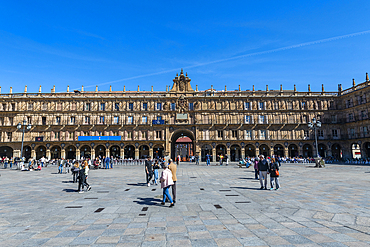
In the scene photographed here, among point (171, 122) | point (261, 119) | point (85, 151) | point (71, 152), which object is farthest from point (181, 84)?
point (71, 152)

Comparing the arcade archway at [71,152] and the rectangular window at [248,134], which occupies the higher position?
the rectangular window at [248,134]

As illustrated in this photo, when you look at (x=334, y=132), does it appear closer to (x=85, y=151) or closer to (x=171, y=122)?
(x=171, y=122)

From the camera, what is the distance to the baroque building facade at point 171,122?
44750 millimetres

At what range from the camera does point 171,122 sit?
149 feet

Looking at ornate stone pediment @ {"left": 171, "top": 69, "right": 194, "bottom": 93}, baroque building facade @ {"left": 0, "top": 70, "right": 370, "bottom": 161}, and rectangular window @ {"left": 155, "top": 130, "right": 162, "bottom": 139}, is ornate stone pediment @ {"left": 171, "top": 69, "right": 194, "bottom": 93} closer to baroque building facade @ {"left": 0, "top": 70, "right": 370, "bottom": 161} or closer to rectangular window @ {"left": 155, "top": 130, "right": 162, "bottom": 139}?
baroque building facade @ {"left": 0, "top": 70, "right": 370, "bottom": 161}

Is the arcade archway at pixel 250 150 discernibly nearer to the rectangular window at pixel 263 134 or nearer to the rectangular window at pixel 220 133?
the rectangular window at pixel 263 134

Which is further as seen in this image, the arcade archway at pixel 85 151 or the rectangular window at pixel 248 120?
the arcade archway at pixel 85 151

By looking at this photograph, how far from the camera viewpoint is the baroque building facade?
147 feet

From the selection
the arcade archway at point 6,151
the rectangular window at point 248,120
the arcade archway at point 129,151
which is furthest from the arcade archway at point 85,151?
the rectangular window at point 248,120

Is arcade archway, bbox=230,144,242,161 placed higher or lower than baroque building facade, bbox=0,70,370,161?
lower

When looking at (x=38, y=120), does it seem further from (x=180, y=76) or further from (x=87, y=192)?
(x=87, y=192)

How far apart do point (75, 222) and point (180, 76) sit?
42.7m

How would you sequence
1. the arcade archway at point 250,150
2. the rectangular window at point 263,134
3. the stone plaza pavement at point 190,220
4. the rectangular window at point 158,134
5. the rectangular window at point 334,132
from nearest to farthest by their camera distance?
the stone plaza pavement at point 190,220, the rectangular window at point 263,134, the rectangular window at point 334,132, the rectangular window at point 158,134, the arcade archway at point 250,150

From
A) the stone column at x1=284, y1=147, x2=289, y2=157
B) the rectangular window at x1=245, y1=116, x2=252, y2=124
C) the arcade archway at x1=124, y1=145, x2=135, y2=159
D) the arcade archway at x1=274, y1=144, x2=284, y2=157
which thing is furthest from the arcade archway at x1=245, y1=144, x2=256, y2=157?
the arcade archway at x1=124, y1=145, x2=135, y2=159
